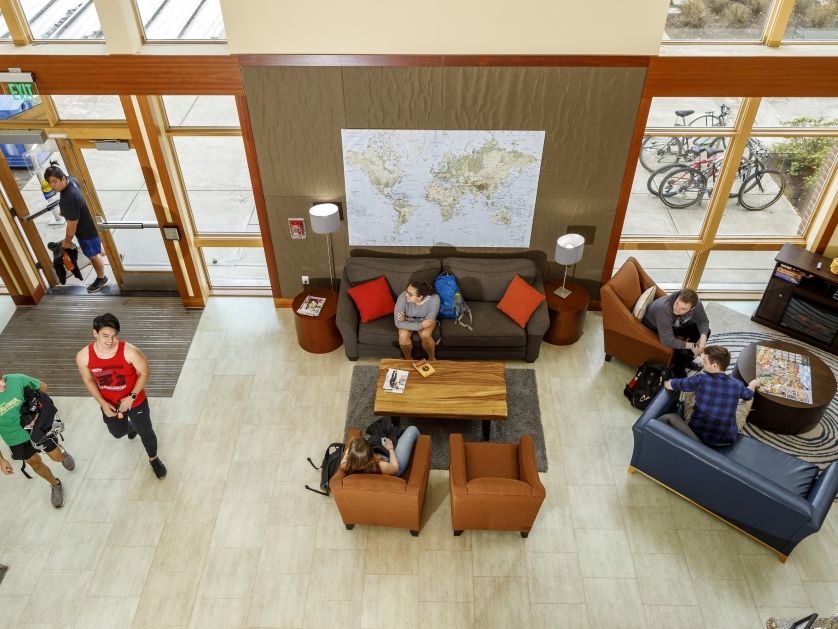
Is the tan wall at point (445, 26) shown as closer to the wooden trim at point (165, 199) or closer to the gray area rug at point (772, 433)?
the wooden trim at point (165, 199)

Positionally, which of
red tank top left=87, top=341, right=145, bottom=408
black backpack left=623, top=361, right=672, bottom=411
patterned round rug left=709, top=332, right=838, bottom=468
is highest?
red tank top left=87, top=341, right=145, bottom=408

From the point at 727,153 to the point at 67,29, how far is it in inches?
269

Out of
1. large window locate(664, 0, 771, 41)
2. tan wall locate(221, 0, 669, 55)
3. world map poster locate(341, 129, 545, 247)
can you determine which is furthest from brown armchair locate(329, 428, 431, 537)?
large window locate(664, 0, 771, 41)

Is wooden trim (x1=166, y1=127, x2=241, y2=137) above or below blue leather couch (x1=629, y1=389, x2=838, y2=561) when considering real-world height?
above

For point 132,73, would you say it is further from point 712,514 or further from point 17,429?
point 712,514

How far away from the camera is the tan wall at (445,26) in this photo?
566cm

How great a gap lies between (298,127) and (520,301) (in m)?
2.93

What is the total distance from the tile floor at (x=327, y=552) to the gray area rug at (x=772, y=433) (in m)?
0.77

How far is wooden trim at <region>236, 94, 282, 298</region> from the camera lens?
6367 millimetres

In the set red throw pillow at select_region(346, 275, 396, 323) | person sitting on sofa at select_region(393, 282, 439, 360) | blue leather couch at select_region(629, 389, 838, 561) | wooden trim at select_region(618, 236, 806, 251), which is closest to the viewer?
blue leather couch at select_region(629, 389, 838, 561)

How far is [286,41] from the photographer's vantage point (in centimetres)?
589

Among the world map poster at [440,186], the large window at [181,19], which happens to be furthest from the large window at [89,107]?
the world map poster at [440,186]

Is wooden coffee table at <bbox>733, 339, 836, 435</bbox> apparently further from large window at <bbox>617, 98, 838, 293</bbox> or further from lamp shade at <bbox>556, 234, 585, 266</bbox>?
lamp shade at <bbox>556, 234, 585, 266</bbox>

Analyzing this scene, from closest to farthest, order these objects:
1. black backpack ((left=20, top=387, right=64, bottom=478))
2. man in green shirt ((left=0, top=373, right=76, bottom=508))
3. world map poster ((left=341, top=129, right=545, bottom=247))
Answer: man in green shirt ((left=0, top=373, right=76, bottom=508)) < black backpack ((left=20, top=387, right=64, bottom=478)) < world map poster ((left=341, top=129, right=545, bottom=247))
